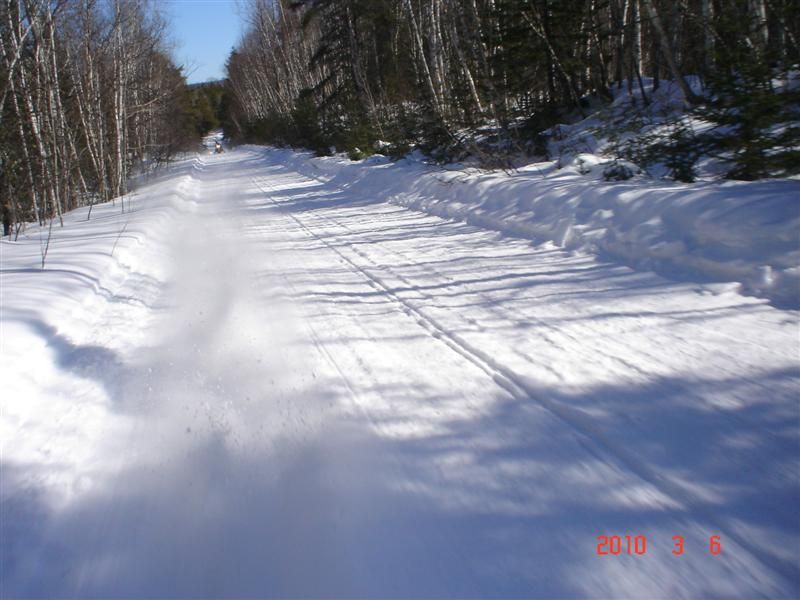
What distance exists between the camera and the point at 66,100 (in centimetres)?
1602

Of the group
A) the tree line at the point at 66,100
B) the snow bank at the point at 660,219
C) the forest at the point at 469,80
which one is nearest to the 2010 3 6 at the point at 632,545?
the snow bank at the point at 660,219

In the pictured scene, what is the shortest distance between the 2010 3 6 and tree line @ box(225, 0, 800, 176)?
19.1 feet

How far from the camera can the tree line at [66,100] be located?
11.6 meters

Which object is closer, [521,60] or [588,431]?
[588,431]

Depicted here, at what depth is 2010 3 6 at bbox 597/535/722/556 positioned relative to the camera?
7.34 feet

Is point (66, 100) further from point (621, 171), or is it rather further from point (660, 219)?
point (660, 219)

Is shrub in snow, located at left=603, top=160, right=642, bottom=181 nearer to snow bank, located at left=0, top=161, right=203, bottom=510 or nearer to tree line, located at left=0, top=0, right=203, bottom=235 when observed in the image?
snow bank, located at left=0, top=161, right=203, bottom=510

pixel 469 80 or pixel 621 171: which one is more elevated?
pixel 469 80

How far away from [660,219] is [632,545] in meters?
4.47

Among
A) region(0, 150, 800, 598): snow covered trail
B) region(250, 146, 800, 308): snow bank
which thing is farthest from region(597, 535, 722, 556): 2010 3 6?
region(250, 146, 800, 308): snow bank

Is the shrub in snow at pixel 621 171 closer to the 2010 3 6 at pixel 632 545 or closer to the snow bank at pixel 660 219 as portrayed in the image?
the snow bank at pixel 660 219

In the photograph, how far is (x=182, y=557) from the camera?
8.13 feet

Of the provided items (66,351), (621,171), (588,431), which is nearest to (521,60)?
(621,171)

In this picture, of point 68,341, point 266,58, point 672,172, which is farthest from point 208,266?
point 266,58
